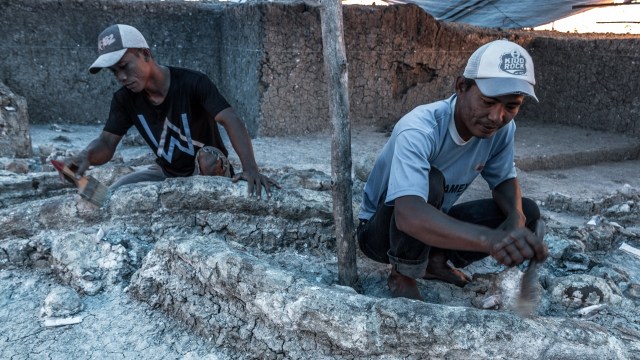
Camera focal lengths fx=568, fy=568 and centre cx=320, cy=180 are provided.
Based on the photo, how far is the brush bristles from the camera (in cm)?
270

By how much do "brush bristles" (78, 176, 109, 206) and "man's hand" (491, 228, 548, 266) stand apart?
1884mm

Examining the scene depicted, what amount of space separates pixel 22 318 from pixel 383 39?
5182mm

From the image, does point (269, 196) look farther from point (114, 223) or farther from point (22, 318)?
point (22, 318)

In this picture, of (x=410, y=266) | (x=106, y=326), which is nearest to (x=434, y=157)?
(x=410, y=266)

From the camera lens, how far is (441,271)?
2.49 m

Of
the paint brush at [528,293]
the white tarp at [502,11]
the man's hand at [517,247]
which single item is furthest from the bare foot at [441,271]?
the white tarp at [502,11]

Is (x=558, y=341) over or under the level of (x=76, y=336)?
over

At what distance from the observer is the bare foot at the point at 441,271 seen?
2.48 meters

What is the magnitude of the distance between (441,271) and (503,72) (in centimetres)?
96

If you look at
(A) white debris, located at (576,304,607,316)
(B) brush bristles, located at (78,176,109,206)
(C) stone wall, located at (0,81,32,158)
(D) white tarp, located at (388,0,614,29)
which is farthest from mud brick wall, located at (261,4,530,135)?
(A) white debris, located at (576,304,607,316)

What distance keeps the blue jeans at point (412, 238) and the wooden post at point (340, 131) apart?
10 cm

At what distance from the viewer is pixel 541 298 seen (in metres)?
2.39

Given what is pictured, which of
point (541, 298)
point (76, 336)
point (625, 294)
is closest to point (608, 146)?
point (625, 294)

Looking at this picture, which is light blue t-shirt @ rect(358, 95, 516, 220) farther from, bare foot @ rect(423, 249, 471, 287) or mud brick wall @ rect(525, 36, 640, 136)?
mud brick wall @ rect(525, 36, 640, 136)
